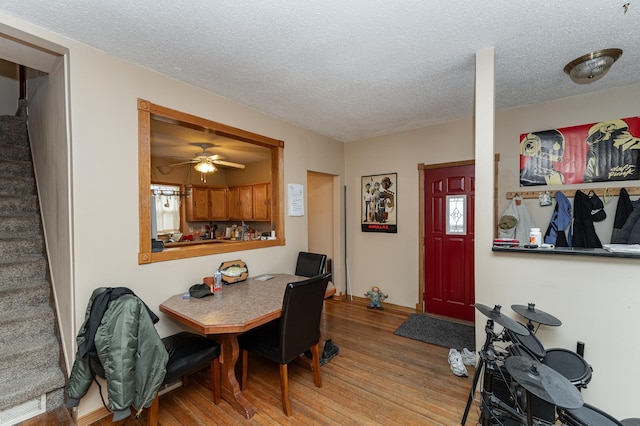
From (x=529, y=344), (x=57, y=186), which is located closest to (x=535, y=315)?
(x=529, y=344)

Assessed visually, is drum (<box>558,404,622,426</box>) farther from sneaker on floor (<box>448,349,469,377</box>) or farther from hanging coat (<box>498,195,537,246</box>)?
hanging coat (<box>498,195,537,246</box>)

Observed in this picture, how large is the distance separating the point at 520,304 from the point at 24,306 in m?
3.79

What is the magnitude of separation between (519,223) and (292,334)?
2.73 meters

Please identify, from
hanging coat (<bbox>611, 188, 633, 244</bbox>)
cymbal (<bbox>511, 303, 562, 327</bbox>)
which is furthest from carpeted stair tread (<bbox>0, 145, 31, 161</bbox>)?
hanging coat (<bbox>611, 188, 633, 244</bbox>)

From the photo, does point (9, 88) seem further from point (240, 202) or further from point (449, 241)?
point (449, 241)

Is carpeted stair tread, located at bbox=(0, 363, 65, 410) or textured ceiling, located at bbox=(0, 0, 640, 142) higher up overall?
textured ceiling, located at bbox=(0, 0, 640, 142)

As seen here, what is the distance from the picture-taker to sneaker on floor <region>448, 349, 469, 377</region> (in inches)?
91.9

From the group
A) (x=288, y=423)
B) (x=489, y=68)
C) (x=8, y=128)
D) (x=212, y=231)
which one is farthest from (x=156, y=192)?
(x=489, y=68)

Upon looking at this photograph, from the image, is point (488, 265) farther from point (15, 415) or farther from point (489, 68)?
point (15, 415)

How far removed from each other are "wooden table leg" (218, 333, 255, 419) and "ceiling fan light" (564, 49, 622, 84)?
10.8ft

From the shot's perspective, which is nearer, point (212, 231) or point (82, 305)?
point (82, 305)

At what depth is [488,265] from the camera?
1.97 meters

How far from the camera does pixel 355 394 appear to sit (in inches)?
83.3

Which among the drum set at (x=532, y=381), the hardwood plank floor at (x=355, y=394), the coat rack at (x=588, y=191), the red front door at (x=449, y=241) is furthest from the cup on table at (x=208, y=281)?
the coat rack at (x=588, y=191)
